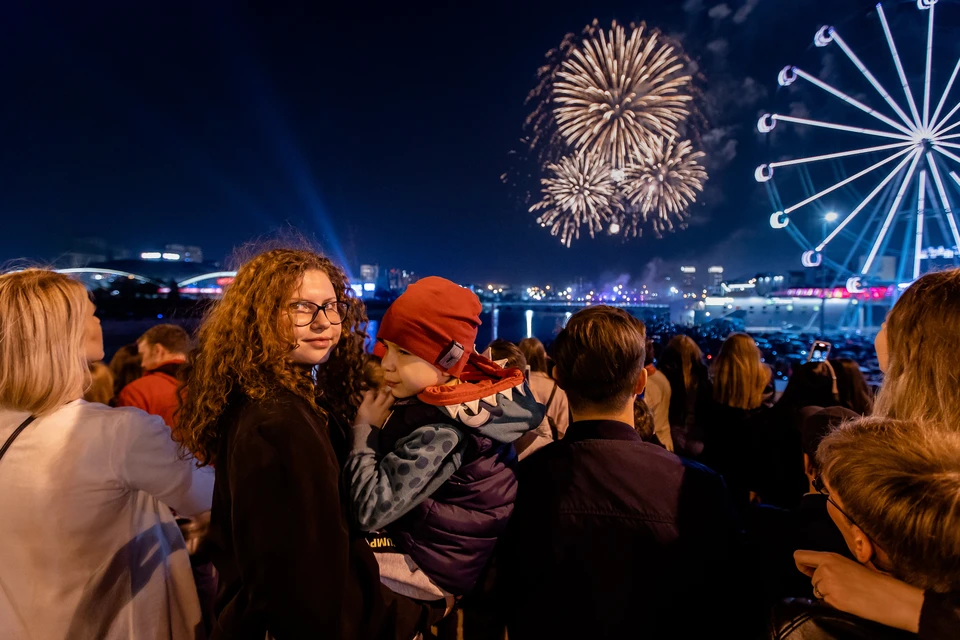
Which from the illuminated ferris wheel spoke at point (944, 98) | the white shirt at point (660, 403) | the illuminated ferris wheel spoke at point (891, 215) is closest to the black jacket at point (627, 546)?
the white shirt at point (660, 403)

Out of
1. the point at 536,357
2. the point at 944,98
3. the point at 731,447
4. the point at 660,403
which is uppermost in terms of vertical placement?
the point at 944,98

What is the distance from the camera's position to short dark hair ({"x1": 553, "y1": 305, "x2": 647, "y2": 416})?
5.67 feet

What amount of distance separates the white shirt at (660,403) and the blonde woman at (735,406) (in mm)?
462

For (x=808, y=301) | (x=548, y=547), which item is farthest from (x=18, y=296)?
(x=808, y=301)

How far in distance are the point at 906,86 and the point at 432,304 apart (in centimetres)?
2188

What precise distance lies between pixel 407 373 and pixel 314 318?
17.1 inches

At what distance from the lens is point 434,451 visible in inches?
62.2

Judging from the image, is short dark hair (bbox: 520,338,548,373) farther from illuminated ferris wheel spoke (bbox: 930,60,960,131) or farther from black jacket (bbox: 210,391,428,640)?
illuminated ferris wheel spoke (bbox: 930,60,960,131)

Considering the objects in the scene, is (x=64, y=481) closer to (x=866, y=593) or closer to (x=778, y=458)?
(x=866, y=593)

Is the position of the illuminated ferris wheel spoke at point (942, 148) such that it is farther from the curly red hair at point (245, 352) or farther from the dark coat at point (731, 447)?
the curly red hair at point (245, 352)

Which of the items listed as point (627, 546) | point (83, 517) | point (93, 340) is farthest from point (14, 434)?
point (627, 546)

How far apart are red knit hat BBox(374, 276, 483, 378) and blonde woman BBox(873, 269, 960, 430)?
58.8 inches

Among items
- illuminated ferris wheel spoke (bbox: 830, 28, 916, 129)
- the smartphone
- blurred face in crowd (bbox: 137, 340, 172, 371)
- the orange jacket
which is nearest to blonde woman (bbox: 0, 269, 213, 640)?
the orange jacket

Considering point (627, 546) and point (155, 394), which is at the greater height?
point (155, 394)
